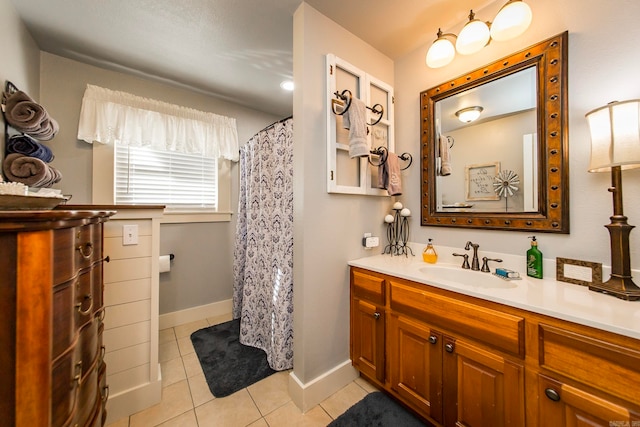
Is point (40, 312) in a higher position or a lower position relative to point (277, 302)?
higher

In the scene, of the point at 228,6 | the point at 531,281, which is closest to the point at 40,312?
the point at 228,6

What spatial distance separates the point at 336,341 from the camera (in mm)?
1594

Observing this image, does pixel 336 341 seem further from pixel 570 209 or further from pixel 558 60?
pixel 558 60

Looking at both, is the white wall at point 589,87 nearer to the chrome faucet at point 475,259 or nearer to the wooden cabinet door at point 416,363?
the chrome faucet at point 475,259

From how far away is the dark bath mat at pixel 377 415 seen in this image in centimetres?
130

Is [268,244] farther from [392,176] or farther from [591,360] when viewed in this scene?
[591,360]

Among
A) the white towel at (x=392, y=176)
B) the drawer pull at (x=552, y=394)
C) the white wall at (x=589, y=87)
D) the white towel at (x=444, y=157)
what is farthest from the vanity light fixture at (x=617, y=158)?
the white towel at (x=392, y=176)

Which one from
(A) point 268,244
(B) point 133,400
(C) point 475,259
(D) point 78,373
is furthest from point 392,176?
(B) point 133,400

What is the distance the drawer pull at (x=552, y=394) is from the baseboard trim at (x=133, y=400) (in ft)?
6.50

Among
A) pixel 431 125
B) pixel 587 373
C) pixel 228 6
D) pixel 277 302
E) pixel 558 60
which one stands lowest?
pixel 277 302

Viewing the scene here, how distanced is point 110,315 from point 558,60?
281cm

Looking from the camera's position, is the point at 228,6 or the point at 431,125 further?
the point at 431,125

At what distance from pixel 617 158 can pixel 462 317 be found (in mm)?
914

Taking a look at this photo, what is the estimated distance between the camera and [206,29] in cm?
165
